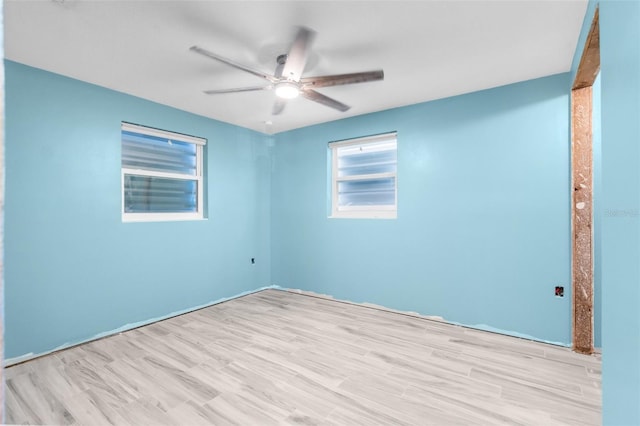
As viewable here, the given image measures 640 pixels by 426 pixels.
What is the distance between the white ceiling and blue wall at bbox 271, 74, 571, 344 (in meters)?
0.37

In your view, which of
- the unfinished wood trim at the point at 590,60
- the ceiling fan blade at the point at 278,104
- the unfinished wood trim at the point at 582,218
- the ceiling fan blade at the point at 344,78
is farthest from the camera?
the ceiling fan blade at the point at 278,104

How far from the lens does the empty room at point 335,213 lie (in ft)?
5.83

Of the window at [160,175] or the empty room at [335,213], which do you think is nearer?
the empty room at [335,213]

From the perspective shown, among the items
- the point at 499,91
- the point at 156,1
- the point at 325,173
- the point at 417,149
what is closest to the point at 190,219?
the point at 325,173

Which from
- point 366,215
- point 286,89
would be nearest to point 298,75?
point 286,89

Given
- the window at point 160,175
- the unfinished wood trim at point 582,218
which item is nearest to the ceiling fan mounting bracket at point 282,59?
the window at point 160,175

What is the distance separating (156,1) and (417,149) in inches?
107

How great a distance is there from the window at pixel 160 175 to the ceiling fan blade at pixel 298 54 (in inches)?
82.0

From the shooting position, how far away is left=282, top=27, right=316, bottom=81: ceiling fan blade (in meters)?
1.84

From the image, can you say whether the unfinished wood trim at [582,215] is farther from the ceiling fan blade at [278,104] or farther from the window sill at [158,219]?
the window sill at [158,219]

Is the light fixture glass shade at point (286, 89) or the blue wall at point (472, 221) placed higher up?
the light fixture glass shade at point (286, 89)

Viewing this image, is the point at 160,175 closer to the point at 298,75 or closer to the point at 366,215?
the point at 298,75

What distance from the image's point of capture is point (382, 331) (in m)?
2.97

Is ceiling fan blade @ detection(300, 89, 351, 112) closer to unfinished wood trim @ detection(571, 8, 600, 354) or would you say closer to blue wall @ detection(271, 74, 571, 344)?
blue wall @ detection(271, 74, 571, 344)
